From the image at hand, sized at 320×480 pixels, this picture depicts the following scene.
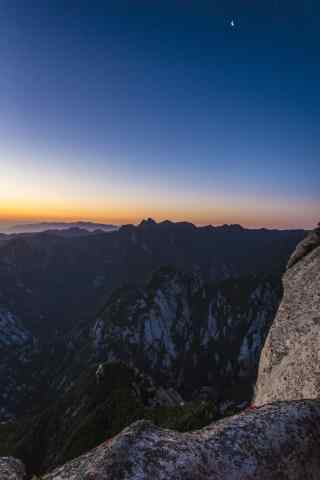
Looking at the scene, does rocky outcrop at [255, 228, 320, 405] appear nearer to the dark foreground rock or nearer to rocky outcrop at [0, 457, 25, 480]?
the dark foreground rock

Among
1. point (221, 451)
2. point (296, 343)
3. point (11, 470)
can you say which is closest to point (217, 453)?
point (221, 451)

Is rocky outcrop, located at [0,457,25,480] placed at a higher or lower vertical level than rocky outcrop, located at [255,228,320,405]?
lower

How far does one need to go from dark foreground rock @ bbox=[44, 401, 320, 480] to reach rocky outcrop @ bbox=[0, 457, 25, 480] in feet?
22.0

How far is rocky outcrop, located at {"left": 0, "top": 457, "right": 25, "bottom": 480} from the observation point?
19406 mm

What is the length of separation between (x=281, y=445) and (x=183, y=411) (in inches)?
2159

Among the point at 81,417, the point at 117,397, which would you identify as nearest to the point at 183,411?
the point at 117,397

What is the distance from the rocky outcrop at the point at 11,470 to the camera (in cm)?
1941

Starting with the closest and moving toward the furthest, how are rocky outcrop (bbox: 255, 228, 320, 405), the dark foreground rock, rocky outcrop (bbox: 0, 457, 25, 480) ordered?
the dark foreground rock, rocky outcrop (bbox: 0, 457, 25, 480), rocky outcrop (bbox: 255, 228, 320, 405)

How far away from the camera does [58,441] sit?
86125 millimetres

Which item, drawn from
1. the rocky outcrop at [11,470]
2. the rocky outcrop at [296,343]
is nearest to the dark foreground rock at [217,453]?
the rocky outcrop at [296,343]

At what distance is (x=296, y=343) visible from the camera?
2834cm

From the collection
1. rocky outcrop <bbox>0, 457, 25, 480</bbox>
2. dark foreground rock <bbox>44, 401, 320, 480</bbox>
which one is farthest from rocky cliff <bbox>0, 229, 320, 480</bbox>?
rocky outcrop <bbox>0, 457, 25, 480</bbox>

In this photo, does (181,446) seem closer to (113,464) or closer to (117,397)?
(113,464)

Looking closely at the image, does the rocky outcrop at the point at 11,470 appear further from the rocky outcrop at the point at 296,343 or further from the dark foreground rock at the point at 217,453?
the rocky outcrop at the point at 296,343
